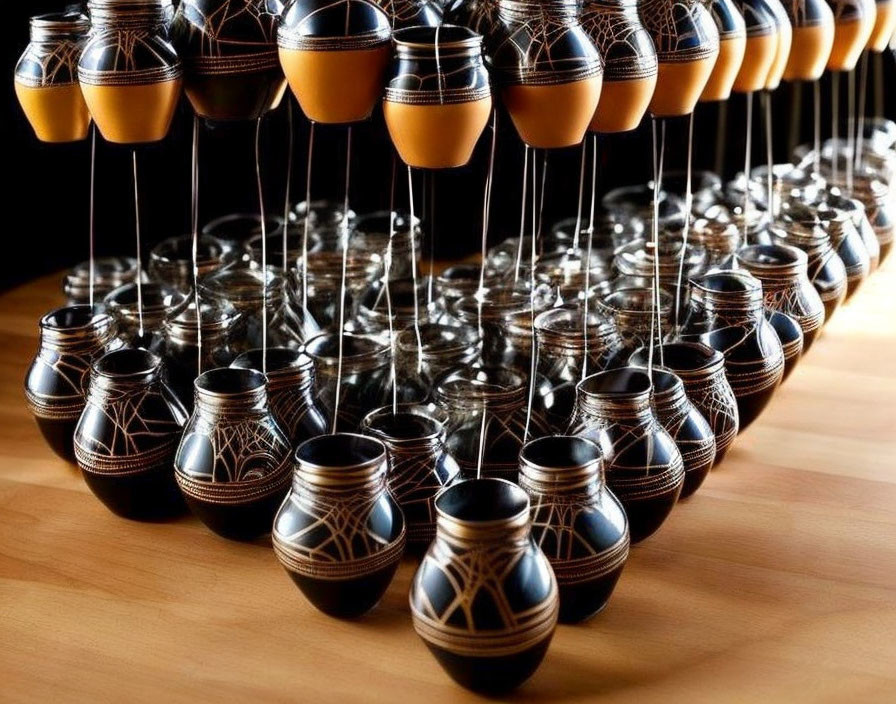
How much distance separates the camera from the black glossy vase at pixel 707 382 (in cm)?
103

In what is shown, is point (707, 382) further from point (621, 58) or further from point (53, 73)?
A: point (53, 73)

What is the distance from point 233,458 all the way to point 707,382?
0.38 metres

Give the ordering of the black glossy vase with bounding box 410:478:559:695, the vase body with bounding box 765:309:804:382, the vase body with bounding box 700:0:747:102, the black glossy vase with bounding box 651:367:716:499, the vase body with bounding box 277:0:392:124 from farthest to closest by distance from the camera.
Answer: the vase body with bounding box 765:309:804:382, the vase body with bounding box 700:0:747:102, the black glossy vase with bounding box 651:367:716:499, the vase body with bounding box 277:0:392:124, the black glossy vase with bounding box 410:478:559:695

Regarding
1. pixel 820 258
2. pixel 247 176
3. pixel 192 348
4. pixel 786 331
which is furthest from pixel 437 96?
pixel 247 176

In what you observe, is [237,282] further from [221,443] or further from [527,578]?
[527,578]

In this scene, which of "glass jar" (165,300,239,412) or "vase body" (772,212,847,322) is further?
"vase body" (772,212,847,322)

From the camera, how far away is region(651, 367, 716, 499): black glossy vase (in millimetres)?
967

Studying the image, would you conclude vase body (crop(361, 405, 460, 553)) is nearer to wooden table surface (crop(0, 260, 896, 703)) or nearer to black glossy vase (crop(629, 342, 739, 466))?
wooden table surface (crop(0, 260, 896, 703))

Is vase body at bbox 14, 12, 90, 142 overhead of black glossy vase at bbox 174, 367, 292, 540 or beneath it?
overhead

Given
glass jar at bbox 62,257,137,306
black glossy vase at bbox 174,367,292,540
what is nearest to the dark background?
glass jar at bbox 62,257,137,306

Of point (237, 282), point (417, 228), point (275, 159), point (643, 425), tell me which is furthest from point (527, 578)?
point (275, 159)

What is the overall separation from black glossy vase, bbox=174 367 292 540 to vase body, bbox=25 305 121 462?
0.54 ft

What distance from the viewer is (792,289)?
→ 1.22 m

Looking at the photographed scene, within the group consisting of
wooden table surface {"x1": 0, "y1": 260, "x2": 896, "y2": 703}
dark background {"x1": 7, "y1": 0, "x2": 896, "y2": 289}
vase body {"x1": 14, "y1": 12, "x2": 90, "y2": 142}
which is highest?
vase body {"x1": 14, "y1": 12, "x2": 90, "y2": 142}
